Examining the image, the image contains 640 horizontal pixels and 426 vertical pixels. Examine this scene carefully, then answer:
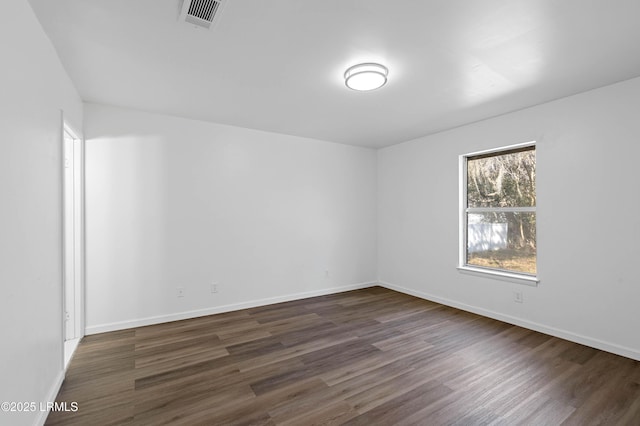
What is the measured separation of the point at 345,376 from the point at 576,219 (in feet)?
9.28

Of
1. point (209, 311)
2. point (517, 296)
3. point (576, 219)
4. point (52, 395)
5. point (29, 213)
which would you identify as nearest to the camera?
point (29, 213)

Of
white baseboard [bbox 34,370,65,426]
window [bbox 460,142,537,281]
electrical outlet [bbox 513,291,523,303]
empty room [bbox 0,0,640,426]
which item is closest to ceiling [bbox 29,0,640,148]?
empty room [bbox 0,0,640,426]

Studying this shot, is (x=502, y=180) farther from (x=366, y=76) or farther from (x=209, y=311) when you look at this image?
(x=209, y=311)

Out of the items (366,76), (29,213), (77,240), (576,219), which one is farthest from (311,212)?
(29,213)

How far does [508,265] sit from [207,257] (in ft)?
12.8

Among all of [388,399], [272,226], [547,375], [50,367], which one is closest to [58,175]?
[50,367]

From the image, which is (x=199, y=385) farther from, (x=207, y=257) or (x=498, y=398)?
(x=498, y=398)

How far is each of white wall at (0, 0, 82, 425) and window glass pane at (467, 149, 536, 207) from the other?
4.53 meters

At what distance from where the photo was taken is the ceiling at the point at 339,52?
71.6 inches

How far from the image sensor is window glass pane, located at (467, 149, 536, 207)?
140 inches

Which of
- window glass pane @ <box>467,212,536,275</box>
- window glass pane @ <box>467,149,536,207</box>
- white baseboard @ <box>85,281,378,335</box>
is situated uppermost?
window glass pane @ <box>467,149,536,207</box>

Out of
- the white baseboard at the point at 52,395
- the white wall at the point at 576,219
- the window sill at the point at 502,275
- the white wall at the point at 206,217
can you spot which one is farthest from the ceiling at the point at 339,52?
the white baseboard at the point at 52,395

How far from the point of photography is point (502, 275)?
366cm

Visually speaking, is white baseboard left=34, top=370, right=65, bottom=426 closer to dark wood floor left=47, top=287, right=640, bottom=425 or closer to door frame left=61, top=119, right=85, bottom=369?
dark wood floor left=47, top=287, right=640, bottom=425
